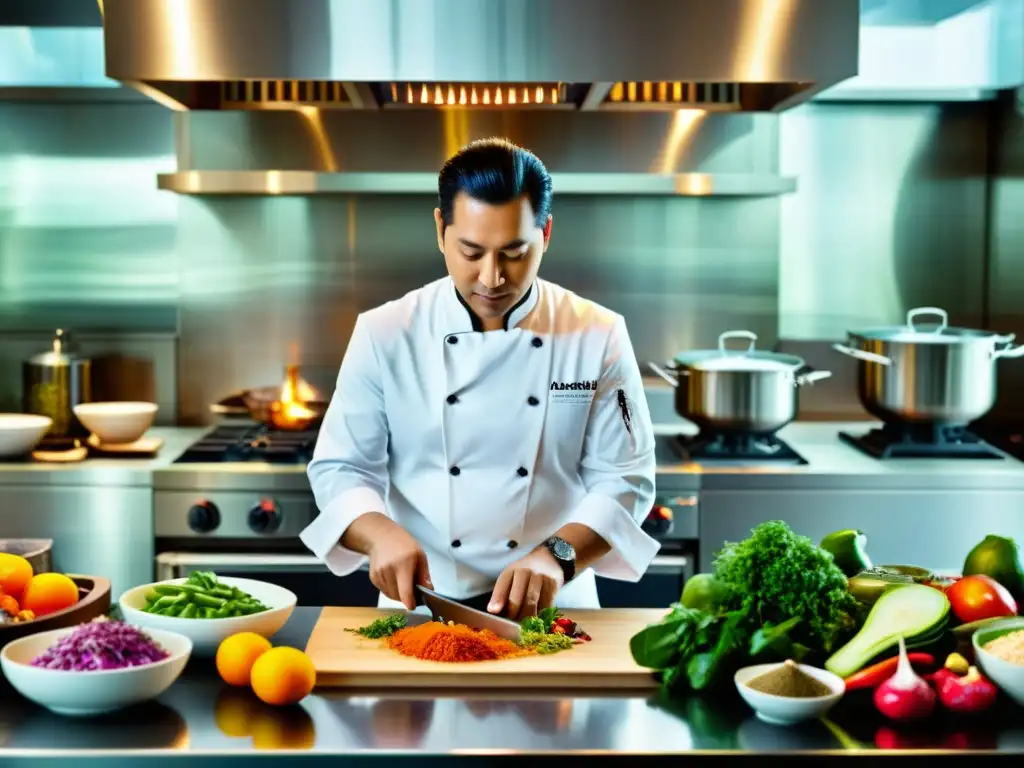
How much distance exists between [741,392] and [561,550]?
1.51m

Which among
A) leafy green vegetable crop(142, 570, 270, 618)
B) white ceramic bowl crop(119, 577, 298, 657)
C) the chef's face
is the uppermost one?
the chef's face

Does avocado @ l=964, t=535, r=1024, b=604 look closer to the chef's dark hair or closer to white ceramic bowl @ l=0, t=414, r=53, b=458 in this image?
the chef's dark hair

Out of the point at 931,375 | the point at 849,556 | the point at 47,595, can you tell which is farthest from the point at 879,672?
the point at 931,375

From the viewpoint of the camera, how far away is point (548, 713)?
188 cm

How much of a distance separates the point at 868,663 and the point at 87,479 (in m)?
2.47

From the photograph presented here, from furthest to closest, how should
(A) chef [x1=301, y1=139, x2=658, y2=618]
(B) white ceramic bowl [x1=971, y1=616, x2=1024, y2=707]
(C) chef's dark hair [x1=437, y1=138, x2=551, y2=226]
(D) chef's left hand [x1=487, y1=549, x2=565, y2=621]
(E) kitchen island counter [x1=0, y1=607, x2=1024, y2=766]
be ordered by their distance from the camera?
(A) chef [x1=301, y1=139, x2=658, y2=618]
(C) chef's dark hair [x1=437, y1=138, x2=551, y2=226]
(D) chef's left hand [x1=487, y1=549, x2=565, y2=621]
(B) white ceramic bowl [x1=971, y1=616, x2=1024, y2=707]
(E) kitchen island counter [x1=0, y1=607, x2=1024, y2=766]

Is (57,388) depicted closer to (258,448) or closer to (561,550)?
(258,448)

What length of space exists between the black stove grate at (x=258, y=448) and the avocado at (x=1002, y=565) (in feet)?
6.83

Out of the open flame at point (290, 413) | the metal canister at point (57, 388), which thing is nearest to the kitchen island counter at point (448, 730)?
the open flame at point (290, 413)

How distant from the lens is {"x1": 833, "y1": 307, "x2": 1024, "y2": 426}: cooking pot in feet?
12.2

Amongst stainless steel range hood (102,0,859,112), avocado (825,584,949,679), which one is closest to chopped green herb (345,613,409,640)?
avocado (825,584,949,679)

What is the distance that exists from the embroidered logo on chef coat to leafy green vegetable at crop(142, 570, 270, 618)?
79 cm

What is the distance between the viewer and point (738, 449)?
12.7 ft

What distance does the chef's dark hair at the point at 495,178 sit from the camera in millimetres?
2301
